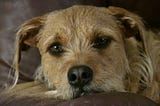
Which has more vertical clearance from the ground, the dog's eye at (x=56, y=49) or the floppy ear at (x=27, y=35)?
the floppy ear at (x=27, y=35)

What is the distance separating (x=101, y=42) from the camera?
1850 millimetres

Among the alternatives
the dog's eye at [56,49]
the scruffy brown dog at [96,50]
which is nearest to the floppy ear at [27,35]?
the scruffy brown dog at [96,50]

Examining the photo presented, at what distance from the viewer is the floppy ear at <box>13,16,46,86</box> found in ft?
6.51

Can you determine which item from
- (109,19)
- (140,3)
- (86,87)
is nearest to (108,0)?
(140,3)

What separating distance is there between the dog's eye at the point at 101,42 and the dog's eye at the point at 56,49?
0.14 m

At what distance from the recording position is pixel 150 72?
1.92m

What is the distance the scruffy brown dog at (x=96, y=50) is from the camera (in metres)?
1.73

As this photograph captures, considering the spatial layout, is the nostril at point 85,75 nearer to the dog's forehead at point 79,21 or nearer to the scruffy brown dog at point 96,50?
the scruffy brown dog at point 96,50

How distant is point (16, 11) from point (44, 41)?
41 centimetres

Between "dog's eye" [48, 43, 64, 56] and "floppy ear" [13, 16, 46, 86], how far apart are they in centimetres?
15

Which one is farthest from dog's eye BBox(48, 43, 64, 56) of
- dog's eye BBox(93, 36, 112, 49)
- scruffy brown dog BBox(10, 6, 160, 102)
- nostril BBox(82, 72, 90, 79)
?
nostril BBox(82, 72, 90, 79)

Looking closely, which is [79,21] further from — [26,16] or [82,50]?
[26,16]

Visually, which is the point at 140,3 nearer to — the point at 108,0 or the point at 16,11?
the point at 108,0

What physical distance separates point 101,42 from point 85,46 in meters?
0.08
